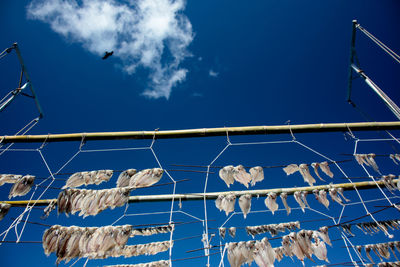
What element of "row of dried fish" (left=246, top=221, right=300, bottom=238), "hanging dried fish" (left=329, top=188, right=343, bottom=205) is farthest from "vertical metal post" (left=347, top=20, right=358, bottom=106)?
"row of dried fish" (left=246, top=221, right=300, bottom=238)

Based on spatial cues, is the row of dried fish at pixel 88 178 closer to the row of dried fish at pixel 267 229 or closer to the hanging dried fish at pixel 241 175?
the hanging dried fish at pixel 241 175

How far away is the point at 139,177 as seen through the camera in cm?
287

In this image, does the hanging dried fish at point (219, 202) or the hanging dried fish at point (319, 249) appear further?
the hanging dried fish at point (219, 202)

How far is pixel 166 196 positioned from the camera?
339 cm

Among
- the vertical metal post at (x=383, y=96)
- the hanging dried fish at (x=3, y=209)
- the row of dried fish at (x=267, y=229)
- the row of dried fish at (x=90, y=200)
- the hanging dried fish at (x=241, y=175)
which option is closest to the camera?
the row of dried fish at (x=90, y=200)

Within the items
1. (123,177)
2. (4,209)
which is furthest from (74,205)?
(4,209)

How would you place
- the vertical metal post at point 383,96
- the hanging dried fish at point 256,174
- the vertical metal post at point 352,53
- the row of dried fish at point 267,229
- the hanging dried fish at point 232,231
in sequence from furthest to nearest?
the vertical metal post at point 352,53 < the row of dried fish at point 267,229 < the hanging dried fish at point 232,231 < the vertical metal post at point 383,96 < the hanging dried fish at point 256,174

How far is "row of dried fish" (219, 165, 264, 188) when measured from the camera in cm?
303

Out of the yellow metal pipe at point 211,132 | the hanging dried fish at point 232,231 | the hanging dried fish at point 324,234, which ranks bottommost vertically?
the hanging dried fish at point 324,234

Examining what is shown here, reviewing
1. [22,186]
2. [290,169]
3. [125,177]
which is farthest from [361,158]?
[22,186]

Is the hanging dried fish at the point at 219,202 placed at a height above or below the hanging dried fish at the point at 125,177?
below

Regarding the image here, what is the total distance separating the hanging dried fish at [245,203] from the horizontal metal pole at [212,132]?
1.19 meters

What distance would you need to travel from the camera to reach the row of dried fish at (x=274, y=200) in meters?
3.05

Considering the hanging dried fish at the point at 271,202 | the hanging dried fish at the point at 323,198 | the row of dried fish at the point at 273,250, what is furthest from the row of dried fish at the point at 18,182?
the hanging dried fish at the point at 323,198
